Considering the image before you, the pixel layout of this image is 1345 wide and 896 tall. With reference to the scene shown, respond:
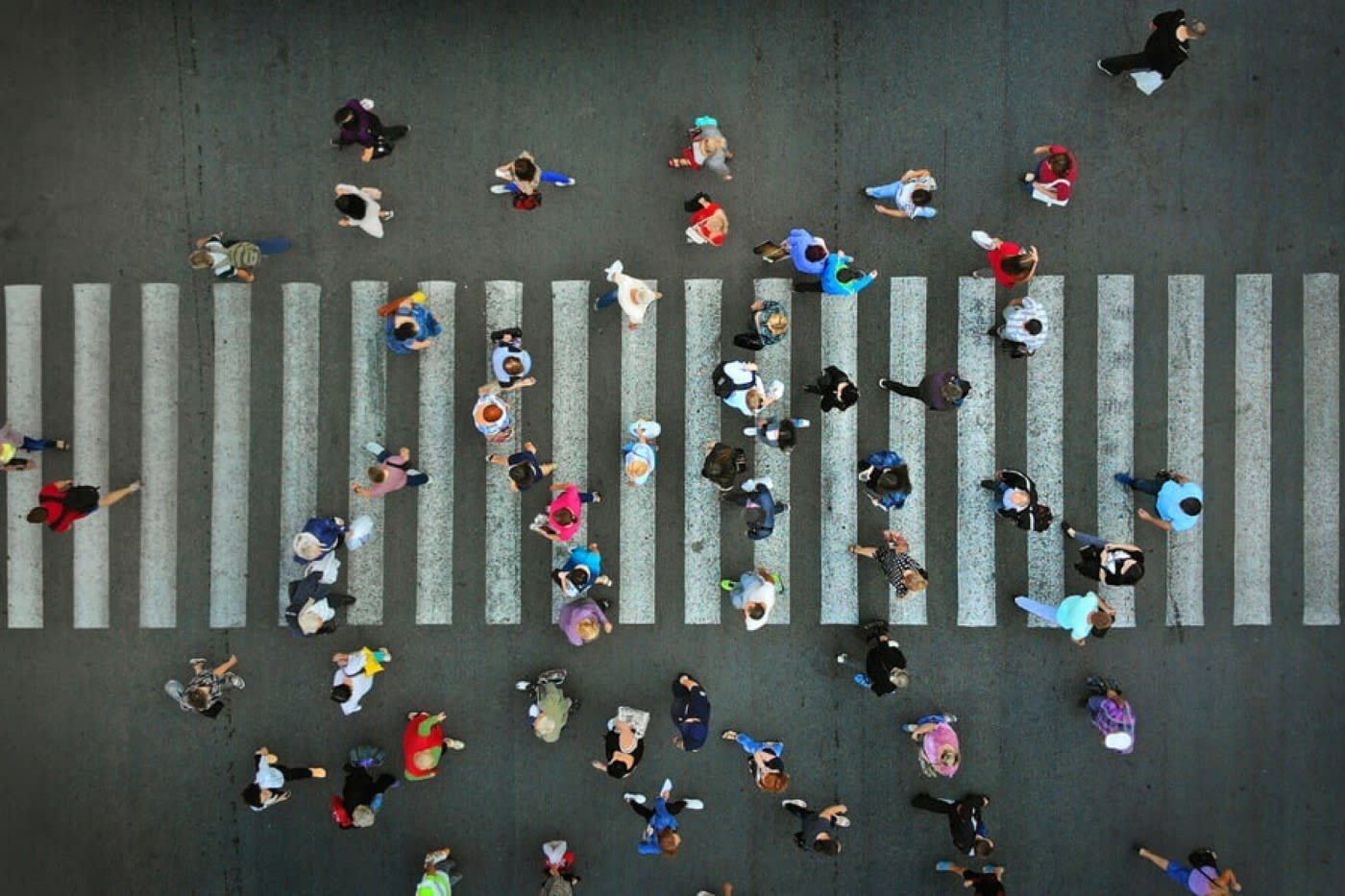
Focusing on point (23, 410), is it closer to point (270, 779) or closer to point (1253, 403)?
point (270, 779)

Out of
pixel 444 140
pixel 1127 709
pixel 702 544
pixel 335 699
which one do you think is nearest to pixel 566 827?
pixel 335 699

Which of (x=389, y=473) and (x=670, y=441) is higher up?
(x=670, y=441)

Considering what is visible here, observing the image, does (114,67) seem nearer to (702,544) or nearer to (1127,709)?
(702,544)

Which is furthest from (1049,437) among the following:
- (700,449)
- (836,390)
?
(700,449)

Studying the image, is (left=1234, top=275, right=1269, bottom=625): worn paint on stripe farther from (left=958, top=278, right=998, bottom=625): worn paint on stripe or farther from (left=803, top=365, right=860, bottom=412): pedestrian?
(left=803, top=365, right=860, bottom=412): pedestrian

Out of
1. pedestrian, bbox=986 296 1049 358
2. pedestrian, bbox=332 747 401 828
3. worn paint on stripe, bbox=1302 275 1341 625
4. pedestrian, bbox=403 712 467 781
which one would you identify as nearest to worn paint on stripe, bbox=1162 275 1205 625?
worn paint on stripe, bbox=1302 275 1341 625

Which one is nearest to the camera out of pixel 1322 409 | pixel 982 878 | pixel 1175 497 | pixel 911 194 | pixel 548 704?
pixel 1175 497

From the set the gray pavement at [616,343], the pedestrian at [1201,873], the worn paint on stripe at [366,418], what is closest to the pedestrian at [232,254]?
the gray pavement at [616,343]
